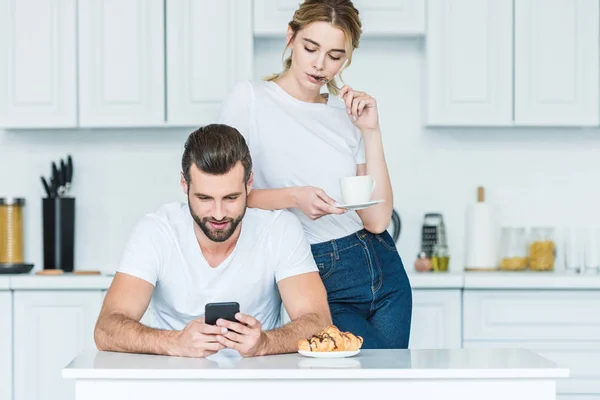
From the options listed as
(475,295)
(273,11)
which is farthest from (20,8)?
(475,295)

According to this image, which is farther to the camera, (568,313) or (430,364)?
(568,313)

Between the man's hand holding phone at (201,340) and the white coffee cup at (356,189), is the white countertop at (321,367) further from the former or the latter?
the white coffee cup at (356,189)

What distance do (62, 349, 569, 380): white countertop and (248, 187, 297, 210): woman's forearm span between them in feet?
2.16

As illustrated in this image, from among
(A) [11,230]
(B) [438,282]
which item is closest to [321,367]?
(B) [438,282]

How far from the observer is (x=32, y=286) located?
3.59 meters

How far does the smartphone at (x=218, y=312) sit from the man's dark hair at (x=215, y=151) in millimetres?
448

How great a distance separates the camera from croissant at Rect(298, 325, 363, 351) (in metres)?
1.89

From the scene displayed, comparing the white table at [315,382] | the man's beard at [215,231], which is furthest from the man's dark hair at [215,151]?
the white table at [315,382]

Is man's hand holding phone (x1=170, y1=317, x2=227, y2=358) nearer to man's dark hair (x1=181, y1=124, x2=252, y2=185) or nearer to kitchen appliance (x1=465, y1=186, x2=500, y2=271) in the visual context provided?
man's dark hair (x1=181, y1=124, x2=252, y2=185)

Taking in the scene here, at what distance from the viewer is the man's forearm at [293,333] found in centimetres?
198

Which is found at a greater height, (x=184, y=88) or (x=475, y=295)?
(x=184, y=88)

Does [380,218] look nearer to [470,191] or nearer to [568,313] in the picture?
[568,313]

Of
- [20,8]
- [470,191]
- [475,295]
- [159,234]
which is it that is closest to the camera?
[159,234]

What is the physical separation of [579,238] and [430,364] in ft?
8.02
